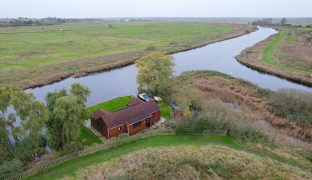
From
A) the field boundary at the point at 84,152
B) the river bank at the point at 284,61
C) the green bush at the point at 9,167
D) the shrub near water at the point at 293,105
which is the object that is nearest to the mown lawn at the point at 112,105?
the field boundary at the point at 84,152

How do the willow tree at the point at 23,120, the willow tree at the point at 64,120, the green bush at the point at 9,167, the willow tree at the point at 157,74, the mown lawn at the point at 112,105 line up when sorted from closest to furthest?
the green bush at the point at 9,167 < the willow tree at the point at 23,120 < the willow tree at the point at 64,120 < the mown lawn at the point at 112,105 < the willow tree at the point at 157,74

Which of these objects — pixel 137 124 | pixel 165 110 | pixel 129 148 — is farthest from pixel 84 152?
pixel 165 110

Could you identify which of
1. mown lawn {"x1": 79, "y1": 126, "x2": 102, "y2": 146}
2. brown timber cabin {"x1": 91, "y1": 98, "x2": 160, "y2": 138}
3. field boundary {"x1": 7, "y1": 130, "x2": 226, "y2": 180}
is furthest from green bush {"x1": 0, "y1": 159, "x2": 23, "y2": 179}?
brown timber cabin {"x1": 91, "y1": 98, "x2": 160, "y2": 138}

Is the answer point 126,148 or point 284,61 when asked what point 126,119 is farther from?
point 284,61

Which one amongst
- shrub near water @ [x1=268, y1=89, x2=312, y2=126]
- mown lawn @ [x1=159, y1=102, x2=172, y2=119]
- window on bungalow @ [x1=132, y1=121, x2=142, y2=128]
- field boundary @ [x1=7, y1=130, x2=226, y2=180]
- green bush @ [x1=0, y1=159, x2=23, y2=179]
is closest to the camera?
green bush @ [x1=0, y1=159, x2=23, y2=179]

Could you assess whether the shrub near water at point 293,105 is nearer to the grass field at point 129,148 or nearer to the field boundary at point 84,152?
the grass field at point 129,148

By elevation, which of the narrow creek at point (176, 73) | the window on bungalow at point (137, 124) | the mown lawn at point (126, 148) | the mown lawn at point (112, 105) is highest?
the narrow creek at point (176, 73)

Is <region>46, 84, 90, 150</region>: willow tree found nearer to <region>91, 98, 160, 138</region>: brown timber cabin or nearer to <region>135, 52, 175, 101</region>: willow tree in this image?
<region>91, 98, 160, 138</region>: brown timber cabin
